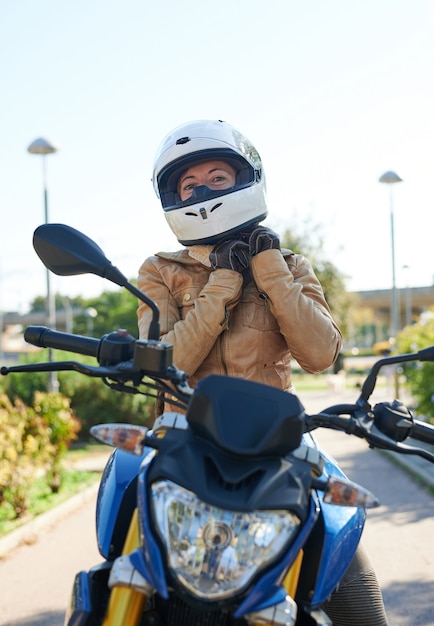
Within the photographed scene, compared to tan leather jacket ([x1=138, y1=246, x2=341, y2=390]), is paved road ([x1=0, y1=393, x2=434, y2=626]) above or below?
below

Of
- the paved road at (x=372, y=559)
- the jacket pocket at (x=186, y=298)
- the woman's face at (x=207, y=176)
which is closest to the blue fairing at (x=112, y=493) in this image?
the jacket pocket at (x=186, y=298)

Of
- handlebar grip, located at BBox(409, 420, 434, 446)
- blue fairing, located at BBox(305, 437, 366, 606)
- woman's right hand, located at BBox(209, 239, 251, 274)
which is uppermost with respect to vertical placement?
woman's right hand, located at BBox(209, 239, 251, 274)

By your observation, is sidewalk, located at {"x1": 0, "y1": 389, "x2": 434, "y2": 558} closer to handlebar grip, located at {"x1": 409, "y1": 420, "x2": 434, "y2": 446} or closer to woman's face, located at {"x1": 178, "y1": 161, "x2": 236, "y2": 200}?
woman's face, located at {"x1": 178, "y1": 161, "x2": 236, "y2": 200}

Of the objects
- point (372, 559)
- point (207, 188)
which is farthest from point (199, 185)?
point (372, 559)

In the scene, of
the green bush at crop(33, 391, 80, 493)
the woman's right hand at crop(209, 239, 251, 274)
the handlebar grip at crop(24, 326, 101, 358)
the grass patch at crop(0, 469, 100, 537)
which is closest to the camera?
the handlebar grip at crop(24, 326, 101, 358)

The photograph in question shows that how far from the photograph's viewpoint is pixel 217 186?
10.4ft

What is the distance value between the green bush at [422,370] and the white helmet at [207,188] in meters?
9.32

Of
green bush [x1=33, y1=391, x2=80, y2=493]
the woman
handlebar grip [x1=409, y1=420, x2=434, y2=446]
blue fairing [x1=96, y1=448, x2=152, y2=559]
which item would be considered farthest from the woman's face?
green bush [x1=33, y1=391, x2=80, y2=493]

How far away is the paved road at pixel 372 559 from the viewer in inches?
201

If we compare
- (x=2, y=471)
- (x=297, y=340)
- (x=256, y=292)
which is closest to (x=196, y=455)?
(x=297, y=340)

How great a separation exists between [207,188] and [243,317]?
568mm

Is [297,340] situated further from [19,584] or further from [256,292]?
[19,584]

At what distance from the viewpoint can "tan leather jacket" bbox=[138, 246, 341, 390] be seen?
2.67 meters

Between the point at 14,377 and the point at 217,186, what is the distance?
42.2 ft
